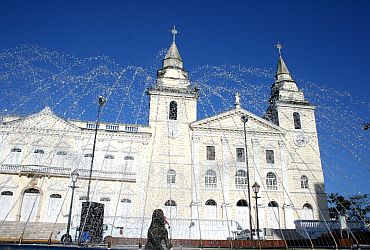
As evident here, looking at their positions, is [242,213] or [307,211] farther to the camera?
[307,211]

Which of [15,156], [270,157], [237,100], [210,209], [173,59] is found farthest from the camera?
[173,59]

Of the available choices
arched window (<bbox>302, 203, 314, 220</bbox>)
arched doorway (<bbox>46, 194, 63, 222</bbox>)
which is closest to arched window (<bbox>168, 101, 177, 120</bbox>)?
arched doorway (<bbox>46, 194, 63, 222</bbox>)

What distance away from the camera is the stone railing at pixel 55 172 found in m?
33.6

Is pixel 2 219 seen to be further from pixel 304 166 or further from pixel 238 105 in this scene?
pixel 304 166

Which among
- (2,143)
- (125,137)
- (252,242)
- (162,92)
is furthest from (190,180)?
(2,143)

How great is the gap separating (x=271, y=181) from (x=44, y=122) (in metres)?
25.8

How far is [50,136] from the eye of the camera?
36.2m

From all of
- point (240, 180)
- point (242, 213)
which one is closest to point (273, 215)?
point (242, 213)

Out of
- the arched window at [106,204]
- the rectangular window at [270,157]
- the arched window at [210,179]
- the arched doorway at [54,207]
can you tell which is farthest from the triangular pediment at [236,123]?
the arched doorway at [54,207]

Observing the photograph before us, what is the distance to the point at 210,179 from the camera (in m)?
38.2

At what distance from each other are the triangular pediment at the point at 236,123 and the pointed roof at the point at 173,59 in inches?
332

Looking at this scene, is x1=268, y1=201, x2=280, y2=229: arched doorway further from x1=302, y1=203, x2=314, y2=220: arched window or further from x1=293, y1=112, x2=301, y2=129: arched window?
x1=293, y1=112, x2=301, y2=129: arched window

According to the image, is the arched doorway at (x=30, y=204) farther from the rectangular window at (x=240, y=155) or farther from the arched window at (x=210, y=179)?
the rectangular window at (x=240, y=155)

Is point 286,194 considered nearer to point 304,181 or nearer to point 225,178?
point 304,181
